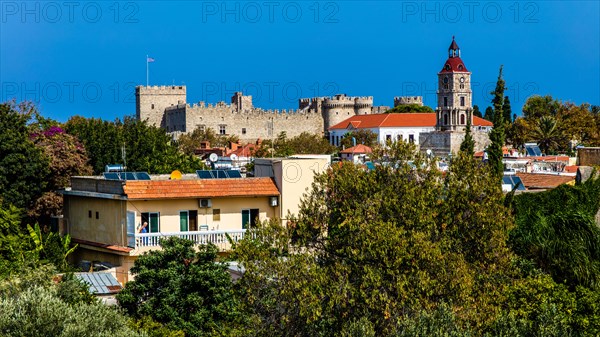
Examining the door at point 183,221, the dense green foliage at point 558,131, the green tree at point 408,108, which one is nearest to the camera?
the door at point 183,221

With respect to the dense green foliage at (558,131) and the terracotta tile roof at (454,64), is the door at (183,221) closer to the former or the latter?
the dense green foliage at (558,131)

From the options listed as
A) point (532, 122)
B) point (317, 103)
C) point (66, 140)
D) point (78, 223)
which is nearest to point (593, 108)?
point (532, 122)

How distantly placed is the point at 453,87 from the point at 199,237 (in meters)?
72.4

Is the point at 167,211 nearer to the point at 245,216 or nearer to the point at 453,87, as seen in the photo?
the point at 245,216

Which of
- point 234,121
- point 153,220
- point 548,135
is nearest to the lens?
point 153,220

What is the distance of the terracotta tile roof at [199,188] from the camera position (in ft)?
71.9

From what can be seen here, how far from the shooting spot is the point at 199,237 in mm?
22031

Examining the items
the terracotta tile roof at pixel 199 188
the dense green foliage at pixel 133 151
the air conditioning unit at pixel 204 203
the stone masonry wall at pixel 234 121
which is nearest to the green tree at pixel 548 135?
the dense green foliage at pixel 133 151

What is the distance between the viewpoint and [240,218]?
22969mm

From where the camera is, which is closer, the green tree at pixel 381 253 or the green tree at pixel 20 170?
the green tree at pixel 381 253

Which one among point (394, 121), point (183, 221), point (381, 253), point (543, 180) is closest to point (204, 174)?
point (183, 221)

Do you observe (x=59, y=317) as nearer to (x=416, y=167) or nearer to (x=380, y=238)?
(x=380, y=238)

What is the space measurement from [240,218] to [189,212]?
1154 millimetres

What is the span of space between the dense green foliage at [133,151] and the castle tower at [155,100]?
6433 cm
